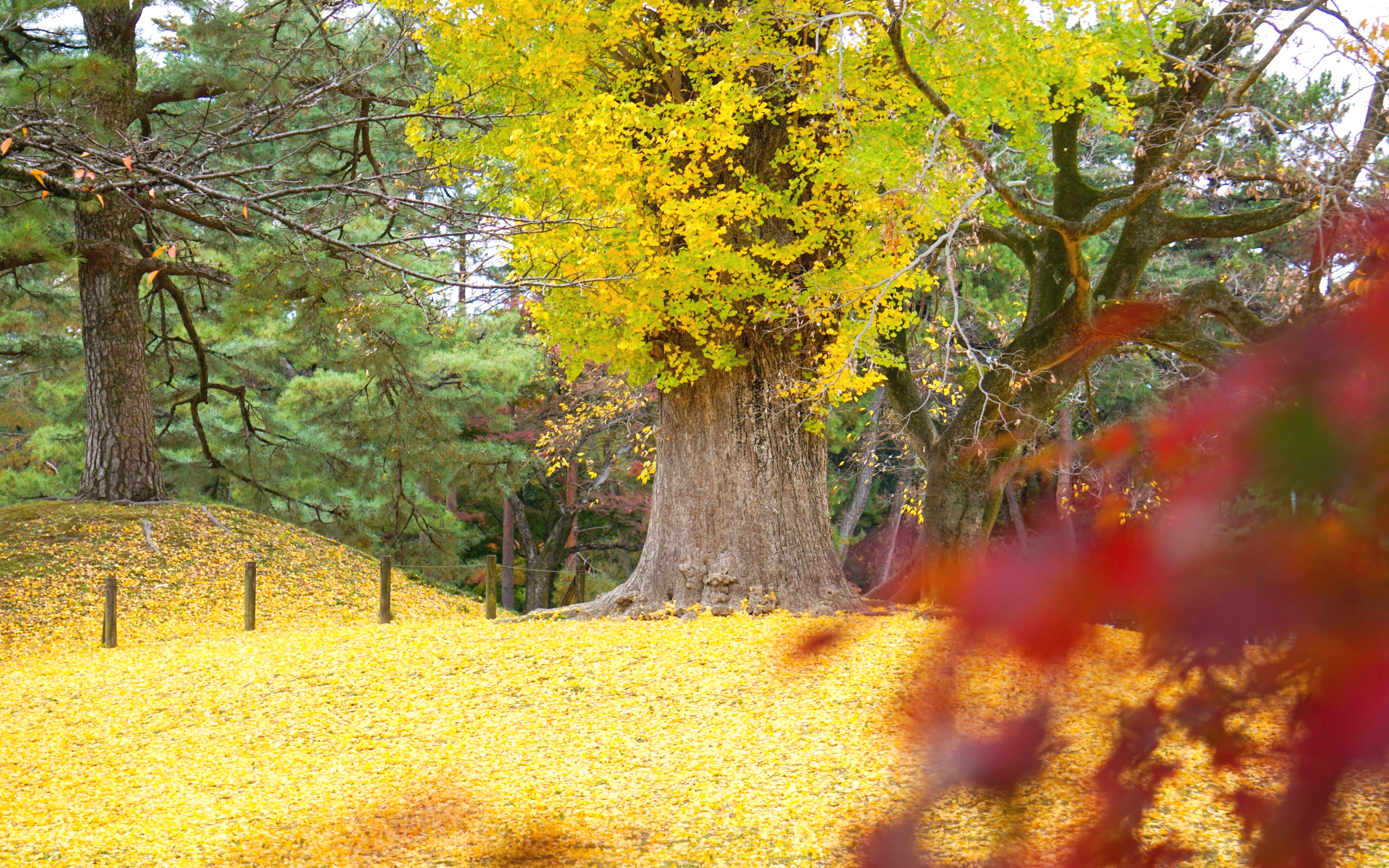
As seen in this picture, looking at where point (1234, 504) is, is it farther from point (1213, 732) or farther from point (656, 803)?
point (656, 803)

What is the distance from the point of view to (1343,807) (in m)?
0.65

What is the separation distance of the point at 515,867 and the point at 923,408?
22.5 feet

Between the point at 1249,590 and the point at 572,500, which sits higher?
the point at 1249,590

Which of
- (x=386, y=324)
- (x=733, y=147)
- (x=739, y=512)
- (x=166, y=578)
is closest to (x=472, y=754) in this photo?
(x=739, y=512)

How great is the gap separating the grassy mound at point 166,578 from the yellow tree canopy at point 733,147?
5327 millimetres

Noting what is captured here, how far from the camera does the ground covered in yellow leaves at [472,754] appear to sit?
15.6 feet

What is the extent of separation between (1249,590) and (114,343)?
48.6 feet

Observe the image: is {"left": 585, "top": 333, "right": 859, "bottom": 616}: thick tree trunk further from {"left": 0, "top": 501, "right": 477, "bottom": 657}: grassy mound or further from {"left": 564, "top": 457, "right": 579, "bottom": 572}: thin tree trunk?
{"left": 564, "top": 457, "right": 579, "bottom": 572}: thin tree trunk

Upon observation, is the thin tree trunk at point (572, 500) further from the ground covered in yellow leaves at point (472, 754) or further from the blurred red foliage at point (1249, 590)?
the blurred red foliage at point (1249, 590)

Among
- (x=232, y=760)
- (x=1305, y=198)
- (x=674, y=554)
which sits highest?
(x=1305, y=198)

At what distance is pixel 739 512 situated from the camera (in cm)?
945

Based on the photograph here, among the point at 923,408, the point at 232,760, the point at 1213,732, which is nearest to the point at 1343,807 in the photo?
the point at 1213,732

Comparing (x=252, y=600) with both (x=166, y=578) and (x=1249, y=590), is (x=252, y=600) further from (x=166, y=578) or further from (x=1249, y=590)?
(x=1249, y=590)

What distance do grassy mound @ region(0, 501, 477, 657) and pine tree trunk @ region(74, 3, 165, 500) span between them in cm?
51
